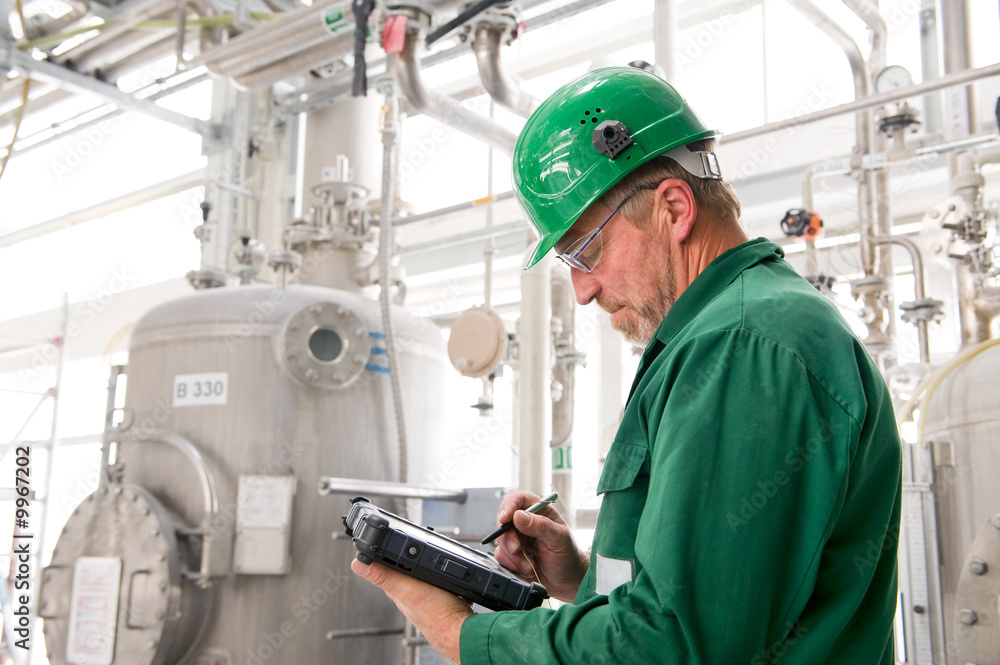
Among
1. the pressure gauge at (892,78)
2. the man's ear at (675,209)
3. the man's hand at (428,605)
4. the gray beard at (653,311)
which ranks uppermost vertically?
the pressure gauge at (892,78)

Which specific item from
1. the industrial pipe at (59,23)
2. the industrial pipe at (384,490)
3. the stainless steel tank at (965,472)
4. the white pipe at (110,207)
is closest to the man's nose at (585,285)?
the stainless steel tank at (965,472)

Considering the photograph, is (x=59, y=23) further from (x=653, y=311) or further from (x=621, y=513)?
(x=621, y=513)

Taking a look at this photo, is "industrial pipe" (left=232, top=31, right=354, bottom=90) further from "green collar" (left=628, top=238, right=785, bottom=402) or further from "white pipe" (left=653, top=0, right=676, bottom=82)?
"green collar" (left=628, top=238, right=785, bottom=402)

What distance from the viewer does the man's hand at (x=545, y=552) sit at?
0.96 m

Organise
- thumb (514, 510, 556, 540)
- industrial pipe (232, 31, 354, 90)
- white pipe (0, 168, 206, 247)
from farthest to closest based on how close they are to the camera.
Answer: white pipe (0, 168, 206, 247) < industrial pipe (232, 31, 354, 90) < thumb (514, 510, 556, 540)

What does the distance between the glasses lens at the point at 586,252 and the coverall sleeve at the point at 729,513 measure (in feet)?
0.68

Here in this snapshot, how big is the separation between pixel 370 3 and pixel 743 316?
2028 mm

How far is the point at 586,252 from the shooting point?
0.79 metres

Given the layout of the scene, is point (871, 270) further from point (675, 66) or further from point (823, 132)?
point (823, 132)

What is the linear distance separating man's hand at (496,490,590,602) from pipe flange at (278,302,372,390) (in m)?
1.34

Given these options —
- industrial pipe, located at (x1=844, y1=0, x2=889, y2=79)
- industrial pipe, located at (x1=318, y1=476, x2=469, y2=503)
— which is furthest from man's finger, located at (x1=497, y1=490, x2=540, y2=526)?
industrial pipe, located at (x1=844, y1=0, x2=889, y2=79)

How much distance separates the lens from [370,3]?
7.70 feet

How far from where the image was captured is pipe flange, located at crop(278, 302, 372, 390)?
222cm

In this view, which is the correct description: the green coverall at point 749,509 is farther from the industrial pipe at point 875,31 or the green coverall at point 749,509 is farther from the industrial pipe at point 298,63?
the industrial pipe at point 298,63
